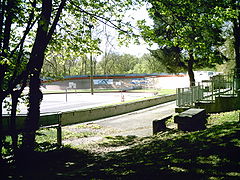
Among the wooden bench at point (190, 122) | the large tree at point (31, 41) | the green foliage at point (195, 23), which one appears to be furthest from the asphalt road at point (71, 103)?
the green foliage at point (195, 23)

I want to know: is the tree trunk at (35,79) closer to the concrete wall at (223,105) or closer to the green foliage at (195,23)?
the green foliage at (195,23)

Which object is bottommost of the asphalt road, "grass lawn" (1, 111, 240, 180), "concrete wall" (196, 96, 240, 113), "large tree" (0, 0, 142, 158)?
the asphalt road

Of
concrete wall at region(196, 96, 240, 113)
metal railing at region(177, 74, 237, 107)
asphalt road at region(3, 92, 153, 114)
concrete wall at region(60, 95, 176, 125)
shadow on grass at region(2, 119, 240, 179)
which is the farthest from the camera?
asphalt road at region(3, 92, 153, 114)

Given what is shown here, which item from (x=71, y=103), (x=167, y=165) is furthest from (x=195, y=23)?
(x=71, y=103)

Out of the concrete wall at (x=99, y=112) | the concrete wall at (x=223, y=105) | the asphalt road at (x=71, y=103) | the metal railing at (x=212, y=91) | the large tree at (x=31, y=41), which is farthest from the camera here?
the asphalt road at (x=71, y=103)

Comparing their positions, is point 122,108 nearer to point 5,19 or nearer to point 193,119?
point 193,119

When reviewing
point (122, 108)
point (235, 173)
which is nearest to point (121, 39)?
point (235, 173)

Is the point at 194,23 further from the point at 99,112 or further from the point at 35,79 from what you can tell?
the point at 99,112

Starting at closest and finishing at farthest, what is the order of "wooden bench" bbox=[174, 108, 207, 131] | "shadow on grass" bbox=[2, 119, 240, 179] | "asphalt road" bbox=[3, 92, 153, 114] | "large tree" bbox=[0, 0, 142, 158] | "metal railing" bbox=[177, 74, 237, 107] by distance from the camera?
"shadow on grass" bbox=[2, 119, 240, 179]
"large tree" bbox=[0, 0, 142, 158]
"wooden bench" bbox=[174, 108, 207, 131]
"metal railing" bbox=[177, 74, 237, 107]
"asphalt road" bbox=[3, 92, 153, 114]

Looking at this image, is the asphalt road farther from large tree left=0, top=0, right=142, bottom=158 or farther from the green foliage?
the green foliage

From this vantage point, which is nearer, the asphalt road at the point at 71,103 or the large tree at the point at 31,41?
the large tree at the point at 31,41

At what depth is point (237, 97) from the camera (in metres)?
11.1

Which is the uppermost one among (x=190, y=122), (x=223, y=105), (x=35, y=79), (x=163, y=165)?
(x=35, y=79)

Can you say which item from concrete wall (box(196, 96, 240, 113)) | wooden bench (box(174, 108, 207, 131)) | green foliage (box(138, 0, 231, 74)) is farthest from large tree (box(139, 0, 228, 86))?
concrete wall (box(196, 96, 240, 113))
